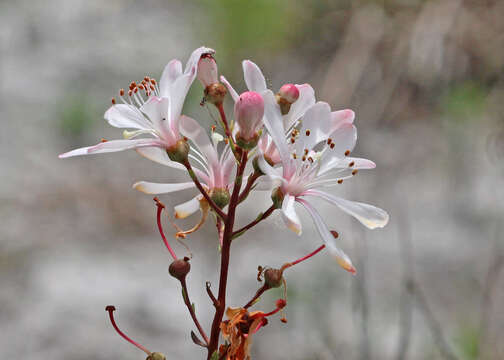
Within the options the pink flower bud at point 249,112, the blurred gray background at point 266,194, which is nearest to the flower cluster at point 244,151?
the pink flower bud at point 249,112

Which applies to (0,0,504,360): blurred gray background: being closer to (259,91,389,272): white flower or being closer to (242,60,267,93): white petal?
(259,91,389,272): white flower

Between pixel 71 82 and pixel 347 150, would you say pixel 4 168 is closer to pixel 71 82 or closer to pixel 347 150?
pixel 71 82

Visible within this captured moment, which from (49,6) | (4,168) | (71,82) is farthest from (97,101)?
(49,6)

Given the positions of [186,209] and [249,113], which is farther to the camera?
[186,209]

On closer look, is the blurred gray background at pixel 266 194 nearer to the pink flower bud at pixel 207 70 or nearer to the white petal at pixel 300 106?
the white petal at pixel 300 106

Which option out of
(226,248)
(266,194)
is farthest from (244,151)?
(266,194)

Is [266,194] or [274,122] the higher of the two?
[266,194]

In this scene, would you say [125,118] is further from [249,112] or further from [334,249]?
[334,249]
